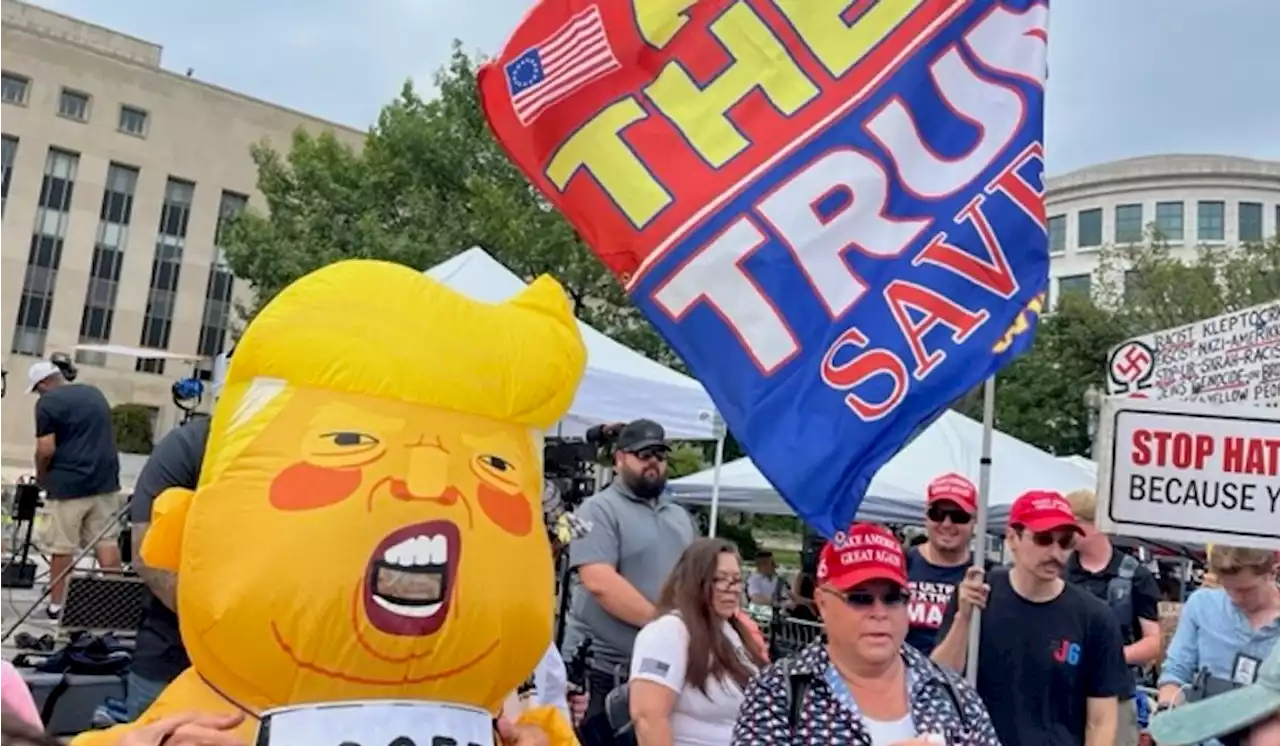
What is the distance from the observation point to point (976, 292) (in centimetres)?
329

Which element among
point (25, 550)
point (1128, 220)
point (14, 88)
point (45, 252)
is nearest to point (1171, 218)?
point (1128, 220)

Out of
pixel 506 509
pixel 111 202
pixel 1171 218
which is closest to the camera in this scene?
pixel 506 509

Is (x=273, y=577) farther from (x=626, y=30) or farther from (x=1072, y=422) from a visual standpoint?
(x=1072, y=422)

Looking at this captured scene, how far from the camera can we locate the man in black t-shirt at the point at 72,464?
22.0 feet

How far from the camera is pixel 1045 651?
3631mm

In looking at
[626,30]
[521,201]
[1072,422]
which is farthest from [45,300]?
[626,30]

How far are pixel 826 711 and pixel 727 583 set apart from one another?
125cm

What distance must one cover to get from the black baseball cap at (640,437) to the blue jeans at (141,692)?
2111 mm

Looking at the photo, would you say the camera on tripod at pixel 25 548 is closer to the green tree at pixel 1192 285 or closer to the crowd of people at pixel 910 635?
the crowd of people at pixel 910 635

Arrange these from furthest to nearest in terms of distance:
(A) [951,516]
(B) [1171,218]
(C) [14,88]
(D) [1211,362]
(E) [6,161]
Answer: (B) [1171,218] → (E) [6,161] → (C) [14,88] → (D) [1211,362] → (A) [951,516]

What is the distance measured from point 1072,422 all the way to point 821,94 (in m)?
32.6

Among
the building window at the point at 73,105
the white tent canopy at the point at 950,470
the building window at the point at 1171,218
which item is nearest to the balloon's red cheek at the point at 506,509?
the white tent canopy at the point at 950,470

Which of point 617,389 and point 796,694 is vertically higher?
point 617,389

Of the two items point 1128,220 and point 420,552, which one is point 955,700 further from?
point 1128,220
